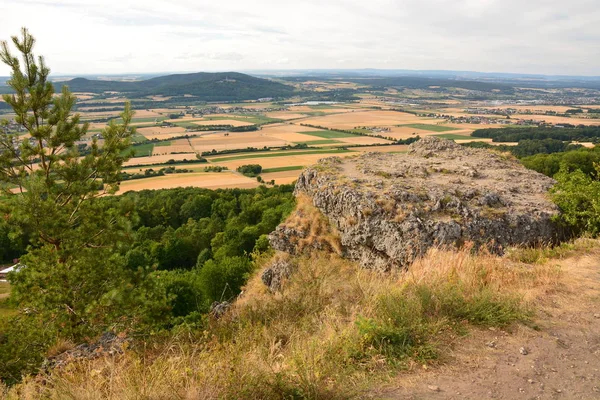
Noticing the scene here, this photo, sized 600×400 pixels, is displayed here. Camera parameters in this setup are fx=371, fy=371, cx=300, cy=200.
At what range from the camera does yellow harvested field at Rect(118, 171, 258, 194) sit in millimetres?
51688

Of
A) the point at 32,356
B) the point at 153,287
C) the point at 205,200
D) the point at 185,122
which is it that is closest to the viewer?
the point at 32,356

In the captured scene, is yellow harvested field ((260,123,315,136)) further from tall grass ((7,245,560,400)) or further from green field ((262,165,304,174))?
tall grass ((7,245,560,400))

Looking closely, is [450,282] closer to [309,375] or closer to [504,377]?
[504,377]

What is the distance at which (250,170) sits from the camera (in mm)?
58469

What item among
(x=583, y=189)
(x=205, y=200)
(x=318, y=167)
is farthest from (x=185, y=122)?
(x=583, y=189)

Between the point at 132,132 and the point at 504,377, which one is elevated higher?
the point at 132,132

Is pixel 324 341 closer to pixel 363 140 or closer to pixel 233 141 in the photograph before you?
pixel 363 140

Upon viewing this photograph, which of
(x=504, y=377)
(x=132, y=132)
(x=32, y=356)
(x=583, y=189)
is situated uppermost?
(x=132, y=132)

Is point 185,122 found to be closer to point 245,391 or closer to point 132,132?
point 132,132

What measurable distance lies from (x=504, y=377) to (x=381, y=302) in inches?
77.2

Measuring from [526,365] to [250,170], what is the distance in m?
55.0

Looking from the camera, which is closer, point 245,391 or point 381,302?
point 245,391

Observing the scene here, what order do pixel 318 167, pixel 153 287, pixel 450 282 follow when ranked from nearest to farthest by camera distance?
pixel 450 282 → pixel 153 287 → pixel 318 167

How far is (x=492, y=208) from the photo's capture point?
11.6 metres
